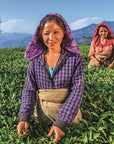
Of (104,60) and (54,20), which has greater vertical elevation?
(54,20)

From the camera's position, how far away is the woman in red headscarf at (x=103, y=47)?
5957 mm

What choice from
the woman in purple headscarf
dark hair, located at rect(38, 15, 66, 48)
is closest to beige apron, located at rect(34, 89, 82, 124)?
the woman in purple headscarf

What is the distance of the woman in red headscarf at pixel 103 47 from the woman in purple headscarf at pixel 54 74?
4060 mm

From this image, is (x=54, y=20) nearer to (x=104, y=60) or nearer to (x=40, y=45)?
(x=40, y=45)

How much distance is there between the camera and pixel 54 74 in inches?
84.7

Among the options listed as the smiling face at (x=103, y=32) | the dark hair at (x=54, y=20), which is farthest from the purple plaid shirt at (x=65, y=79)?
the smiling face at (x=103, y=32)

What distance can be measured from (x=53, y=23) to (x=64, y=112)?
970 mm

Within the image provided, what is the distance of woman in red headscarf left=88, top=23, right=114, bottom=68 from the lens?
5.96 m

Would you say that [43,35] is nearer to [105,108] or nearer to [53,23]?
[53,23]

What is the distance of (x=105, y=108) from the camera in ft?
10.6

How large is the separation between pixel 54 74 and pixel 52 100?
32cm

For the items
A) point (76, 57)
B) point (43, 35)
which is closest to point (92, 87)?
point (76, 57)

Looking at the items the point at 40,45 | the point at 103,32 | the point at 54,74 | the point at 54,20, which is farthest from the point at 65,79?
the point at 103,32

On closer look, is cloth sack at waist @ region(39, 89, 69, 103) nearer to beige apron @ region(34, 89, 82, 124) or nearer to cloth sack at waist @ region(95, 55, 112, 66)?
beige apron @ region(34, 89, 82, 124)
